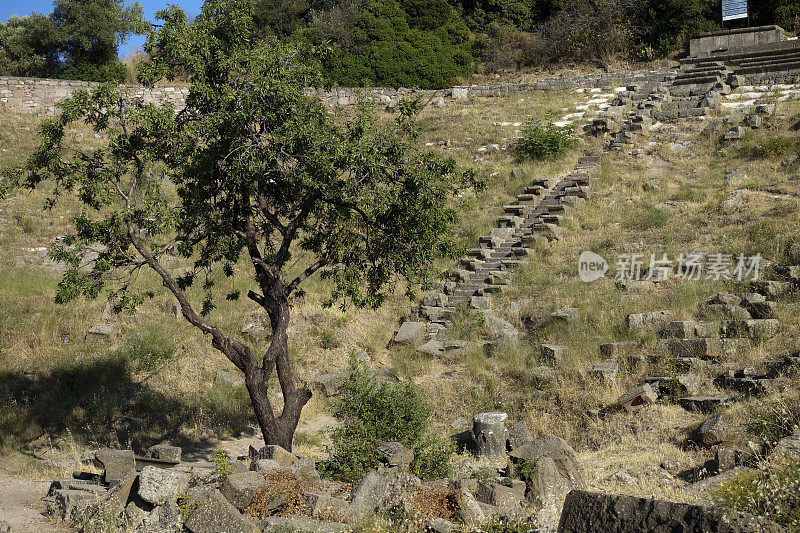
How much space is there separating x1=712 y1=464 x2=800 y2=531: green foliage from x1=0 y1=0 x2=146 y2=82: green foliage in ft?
101

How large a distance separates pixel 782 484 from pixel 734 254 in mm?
9977

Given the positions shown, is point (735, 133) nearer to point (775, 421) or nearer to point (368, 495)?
point (775, 421)

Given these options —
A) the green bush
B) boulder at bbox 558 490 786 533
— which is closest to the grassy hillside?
boulder at bbox 558 490 786 533

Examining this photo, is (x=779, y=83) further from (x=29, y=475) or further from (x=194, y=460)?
(x=29, y=475)

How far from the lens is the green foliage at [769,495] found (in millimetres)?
5594

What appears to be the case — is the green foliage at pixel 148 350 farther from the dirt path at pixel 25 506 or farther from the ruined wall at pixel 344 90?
the ruined wall at pixel 344 90

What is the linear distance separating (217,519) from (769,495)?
180 inches

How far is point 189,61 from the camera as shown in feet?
33.5

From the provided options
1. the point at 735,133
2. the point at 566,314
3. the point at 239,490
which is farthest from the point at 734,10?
the point at 239,490

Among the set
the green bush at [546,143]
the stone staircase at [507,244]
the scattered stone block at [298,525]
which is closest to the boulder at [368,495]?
the scattered stone block at [298,525]

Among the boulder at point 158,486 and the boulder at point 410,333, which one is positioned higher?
the boulder at point 158,486

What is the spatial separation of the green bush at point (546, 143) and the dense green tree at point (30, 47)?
21.0 meters

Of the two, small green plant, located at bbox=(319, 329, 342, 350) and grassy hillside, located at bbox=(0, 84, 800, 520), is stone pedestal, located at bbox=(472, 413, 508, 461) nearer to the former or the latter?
grassy hillside, located at bbox=(0, 84, 800, 520)

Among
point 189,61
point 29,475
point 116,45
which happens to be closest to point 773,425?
point 189,61
